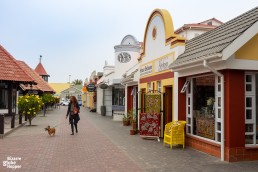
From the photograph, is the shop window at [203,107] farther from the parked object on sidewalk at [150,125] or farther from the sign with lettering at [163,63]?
the parked object on sidewalk at [150,125]

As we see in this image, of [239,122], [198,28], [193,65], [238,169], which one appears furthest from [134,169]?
[198,28]

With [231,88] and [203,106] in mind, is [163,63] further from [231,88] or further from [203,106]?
[231,88]

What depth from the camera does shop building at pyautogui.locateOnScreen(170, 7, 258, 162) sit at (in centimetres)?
838

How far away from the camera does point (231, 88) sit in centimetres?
850

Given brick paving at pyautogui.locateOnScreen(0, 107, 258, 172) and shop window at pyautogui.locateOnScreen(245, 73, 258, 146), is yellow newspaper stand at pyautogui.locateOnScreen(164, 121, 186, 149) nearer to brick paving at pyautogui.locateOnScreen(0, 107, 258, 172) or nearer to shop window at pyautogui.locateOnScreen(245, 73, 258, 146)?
brick paving at pyautogui.locateOnScreen(0, 107, 258, 172)

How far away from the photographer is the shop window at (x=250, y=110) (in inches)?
347

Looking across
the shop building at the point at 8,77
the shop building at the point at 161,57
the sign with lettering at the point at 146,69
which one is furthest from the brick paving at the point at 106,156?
the shop building at the point at 8,77

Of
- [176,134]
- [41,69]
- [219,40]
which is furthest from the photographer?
[41,69]

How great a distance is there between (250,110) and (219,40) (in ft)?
7.30

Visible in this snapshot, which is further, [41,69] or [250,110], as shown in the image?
[41,69]

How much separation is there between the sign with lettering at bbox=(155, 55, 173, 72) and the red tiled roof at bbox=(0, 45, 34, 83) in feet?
40.1

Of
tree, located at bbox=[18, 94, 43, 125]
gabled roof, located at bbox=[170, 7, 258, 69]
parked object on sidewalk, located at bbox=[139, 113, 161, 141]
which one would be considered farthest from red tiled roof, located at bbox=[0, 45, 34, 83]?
gabled roof, located at bbox=[170, 7, 258, 69]

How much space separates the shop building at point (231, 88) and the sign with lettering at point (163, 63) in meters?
1.92

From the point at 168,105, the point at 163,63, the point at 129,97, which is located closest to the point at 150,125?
the point at 168,105
